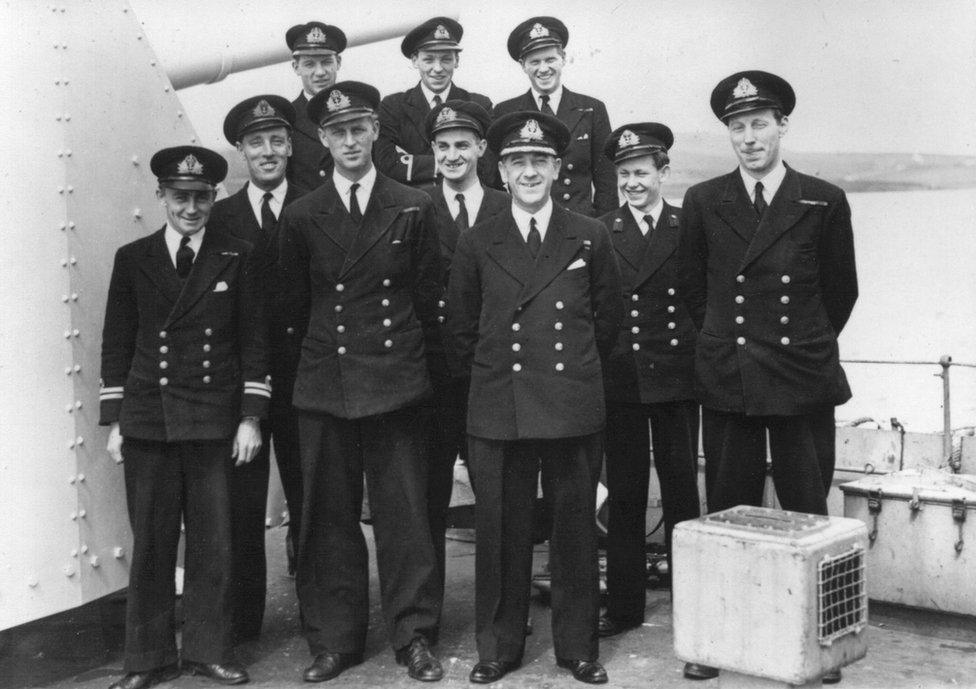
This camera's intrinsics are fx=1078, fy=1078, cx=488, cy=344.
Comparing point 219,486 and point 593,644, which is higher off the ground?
point 219,486

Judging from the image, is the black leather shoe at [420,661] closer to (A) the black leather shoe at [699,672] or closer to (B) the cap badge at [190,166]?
(A) the black leather shoe at [699,672]

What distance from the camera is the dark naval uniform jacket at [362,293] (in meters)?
3.84

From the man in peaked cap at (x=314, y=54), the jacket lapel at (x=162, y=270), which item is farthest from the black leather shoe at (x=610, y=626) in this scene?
the man in peaked cap at (x=314, y=54)

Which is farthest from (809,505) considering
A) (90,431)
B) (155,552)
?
(90,431)

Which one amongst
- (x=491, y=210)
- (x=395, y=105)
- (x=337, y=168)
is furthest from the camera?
(x=395, y=105)

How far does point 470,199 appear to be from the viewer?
4383mm

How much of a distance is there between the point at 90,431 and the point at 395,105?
2258 mm

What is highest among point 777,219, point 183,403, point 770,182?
point 770,182

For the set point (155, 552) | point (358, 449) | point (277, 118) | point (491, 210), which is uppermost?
point (277, 118)

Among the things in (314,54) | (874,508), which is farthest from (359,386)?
(874,508)

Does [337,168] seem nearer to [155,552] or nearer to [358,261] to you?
[358,261]

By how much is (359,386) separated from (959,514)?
2.58m

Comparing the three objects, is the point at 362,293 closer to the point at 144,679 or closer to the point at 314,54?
the point at 144,679

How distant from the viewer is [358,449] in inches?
159
